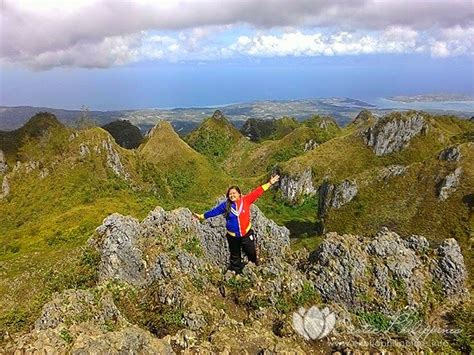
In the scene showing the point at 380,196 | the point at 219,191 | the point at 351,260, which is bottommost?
the point at 219,191

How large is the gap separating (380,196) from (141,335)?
6349 cm

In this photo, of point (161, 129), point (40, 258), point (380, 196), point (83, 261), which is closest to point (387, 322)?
point (83, 261)

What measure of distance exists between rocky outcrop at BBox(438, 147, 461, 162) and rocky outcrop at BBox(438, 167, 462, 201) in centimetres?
347

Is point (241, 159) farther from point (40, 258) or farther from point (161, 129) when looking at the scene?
point (40, 258)

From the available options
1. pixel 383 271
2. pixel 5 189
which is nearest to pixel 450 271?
pixel 383 271

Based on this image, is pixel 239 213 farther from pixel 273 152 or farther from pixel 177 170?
pixel 273 152

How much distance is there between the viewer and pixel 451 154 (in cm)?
7162

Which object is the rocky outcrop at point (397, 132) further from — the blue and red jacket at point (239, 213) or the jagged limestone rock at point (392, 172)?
the blue and red jacket at point (239, 213)

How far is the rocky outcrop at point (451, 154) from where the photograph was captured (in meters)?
70.7

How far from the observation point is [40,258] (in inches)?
1809

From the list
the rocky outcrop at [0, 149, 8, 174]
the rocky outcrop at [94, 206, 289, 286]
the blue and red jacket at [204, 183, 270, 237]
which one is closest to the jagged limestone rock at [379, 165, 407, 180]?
the rocky outcrop at [94, 206, 289, 286]

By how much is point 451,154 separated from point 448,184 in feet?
25.6

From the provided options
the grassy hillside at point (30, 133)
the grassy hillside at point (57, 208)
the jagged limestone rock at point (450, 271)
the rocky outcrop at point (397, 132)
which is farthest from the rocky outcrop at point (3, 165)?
the jagged limestone rock at point (450, 271)

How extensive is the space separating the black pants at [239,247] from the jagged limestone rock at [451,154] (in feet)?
193
